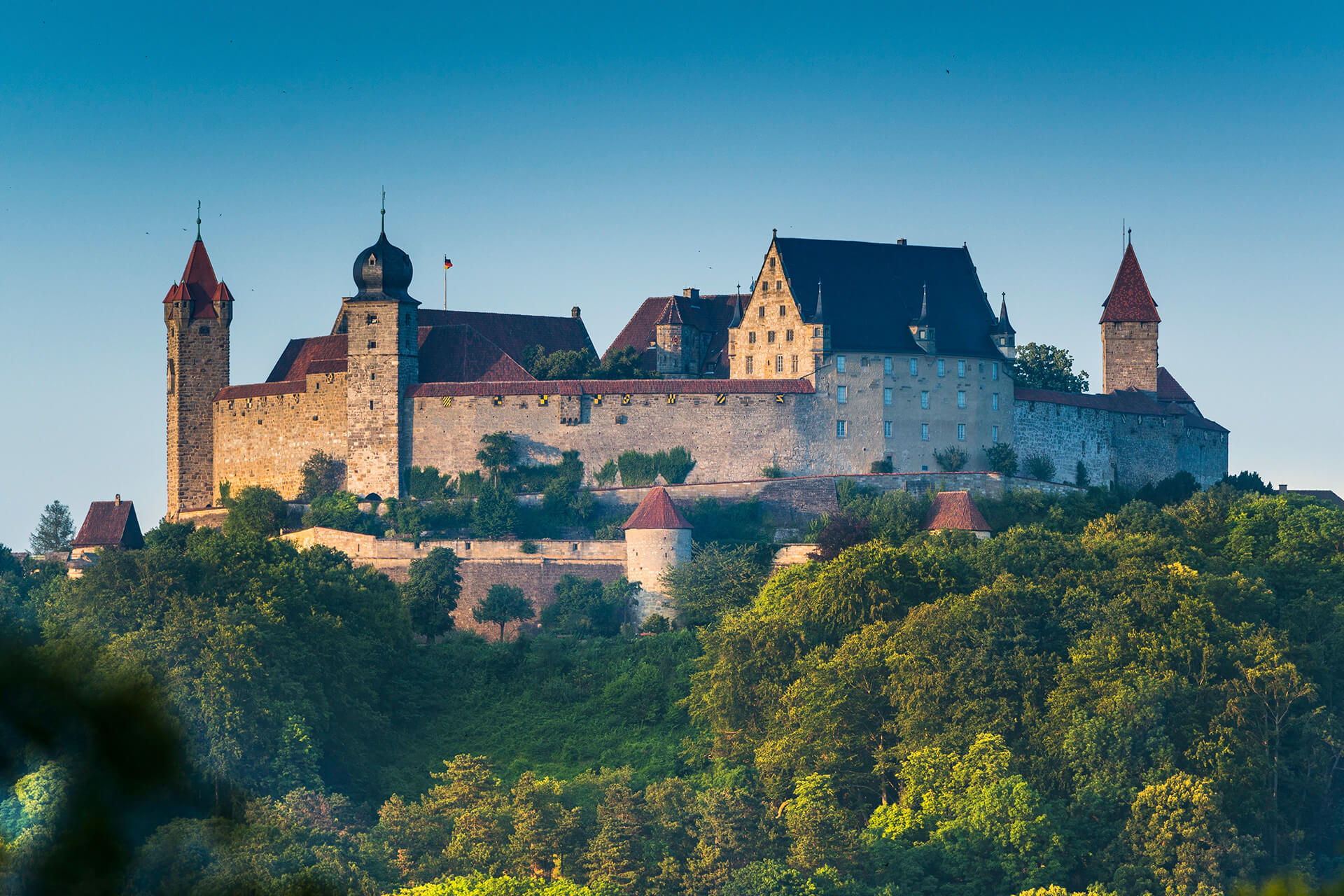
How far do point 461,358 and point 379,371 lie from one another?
318 cm

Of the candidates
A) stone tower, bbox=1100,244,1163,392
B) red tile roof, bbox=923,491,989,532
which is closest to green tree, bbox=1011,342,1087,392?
stone tower, bbox=1100,244,1163,392

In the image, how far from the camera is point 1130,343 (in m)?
86.7

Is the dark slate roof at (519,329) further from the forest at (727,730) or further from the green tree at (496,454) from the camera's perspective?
the forest at (727,730)

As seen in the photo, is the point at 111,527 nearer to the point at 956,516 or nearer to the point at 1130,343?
the point at 956,516

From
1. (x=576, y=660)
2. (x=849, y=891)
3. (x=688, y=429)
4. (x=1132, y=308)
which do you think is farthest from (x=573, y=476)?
(x=849, y=891)

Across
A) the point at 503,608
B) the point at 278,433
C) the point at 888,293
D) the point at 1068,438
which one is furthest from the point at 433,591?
the point at 1068,438

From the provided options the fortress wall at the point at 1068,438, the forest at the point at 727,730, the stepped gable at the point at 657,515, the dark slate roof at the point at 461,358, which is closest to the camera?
the forest at the point at 727,730

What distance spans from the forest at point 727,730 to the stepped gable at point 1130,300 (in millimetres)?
22440

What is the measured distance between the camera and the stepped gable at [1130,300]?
86.9 m

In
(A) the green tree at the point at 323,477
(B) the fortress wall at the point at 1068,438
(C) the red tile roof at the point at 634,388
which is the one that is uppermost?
Result: (C) the red tile roof at the point at 634,388

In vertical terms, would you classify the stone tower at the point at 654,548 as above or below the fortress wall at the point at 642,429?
below

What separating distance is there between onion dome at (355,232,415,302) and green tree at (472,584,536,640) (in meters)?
12.2

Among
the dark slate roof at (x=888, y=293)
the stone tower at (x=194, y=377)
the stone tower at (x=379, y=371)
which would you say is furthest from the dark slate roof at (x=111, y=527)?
the dark slate roof at (x=888, y=293)

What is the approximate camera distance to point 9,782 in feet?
147
